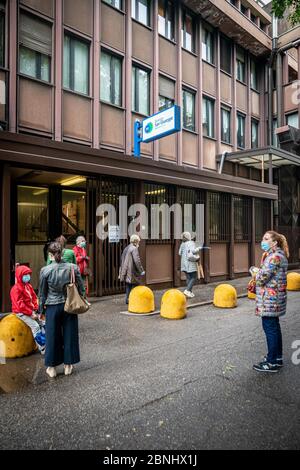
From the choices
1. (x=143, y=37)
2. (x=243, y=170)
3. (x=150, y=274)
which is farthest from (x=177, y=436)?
(x=243, y=170)

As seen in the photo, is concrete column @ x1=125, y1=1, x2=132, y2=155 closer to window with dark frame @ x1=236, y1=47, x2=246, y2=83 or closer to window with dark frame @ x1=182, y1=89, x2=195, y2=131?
window with dark frame @ x1=182, y1=89, x2=195, y2=131

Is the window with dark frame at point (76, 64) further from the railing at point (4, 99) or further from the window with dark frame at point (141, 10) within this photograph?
the window with dark frame at point (141, 10)

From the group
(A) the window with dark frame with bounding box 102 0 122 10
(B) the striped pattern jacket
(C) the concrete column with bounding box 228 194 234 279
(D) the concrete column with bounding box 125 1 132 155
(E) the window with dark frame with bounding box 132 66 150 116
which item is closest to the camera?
(B) the striped pattern jacket

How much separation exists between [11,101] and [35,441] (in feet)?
30.0

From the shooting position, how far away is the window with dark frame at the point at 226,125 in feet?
59.8

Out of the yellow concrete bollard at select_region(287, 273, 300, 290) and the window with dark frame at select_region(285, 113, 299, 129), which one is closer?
the yellow concrete bollard at select_region(287, 273, 300, 290)

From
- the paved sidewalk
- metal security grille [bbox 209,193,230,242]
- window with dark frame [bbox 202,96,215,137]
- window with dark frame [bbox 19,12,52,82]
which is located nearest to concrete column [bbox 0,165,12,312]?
the paved sidewalk

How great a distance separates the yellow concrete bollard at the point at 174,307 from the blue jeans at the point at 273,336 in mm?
3258

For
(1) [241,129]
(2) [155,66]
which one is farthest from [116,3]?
(1) [241,129]

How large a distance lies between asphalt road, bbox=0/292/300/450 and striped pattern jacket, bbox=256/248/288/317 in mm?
894

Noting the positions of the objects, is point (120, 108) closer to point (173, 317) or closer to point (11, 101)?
point (11, 101)

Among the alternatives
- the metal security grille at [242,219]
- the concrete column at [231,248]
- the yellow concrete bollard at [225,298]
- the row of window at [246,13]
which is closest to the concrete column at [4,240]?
the yellow concrete bollard at [225,298]

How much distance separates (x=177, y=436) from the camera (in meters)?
3.27

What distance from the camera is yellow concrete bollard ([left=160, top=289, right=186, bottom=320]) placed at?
806 cm
